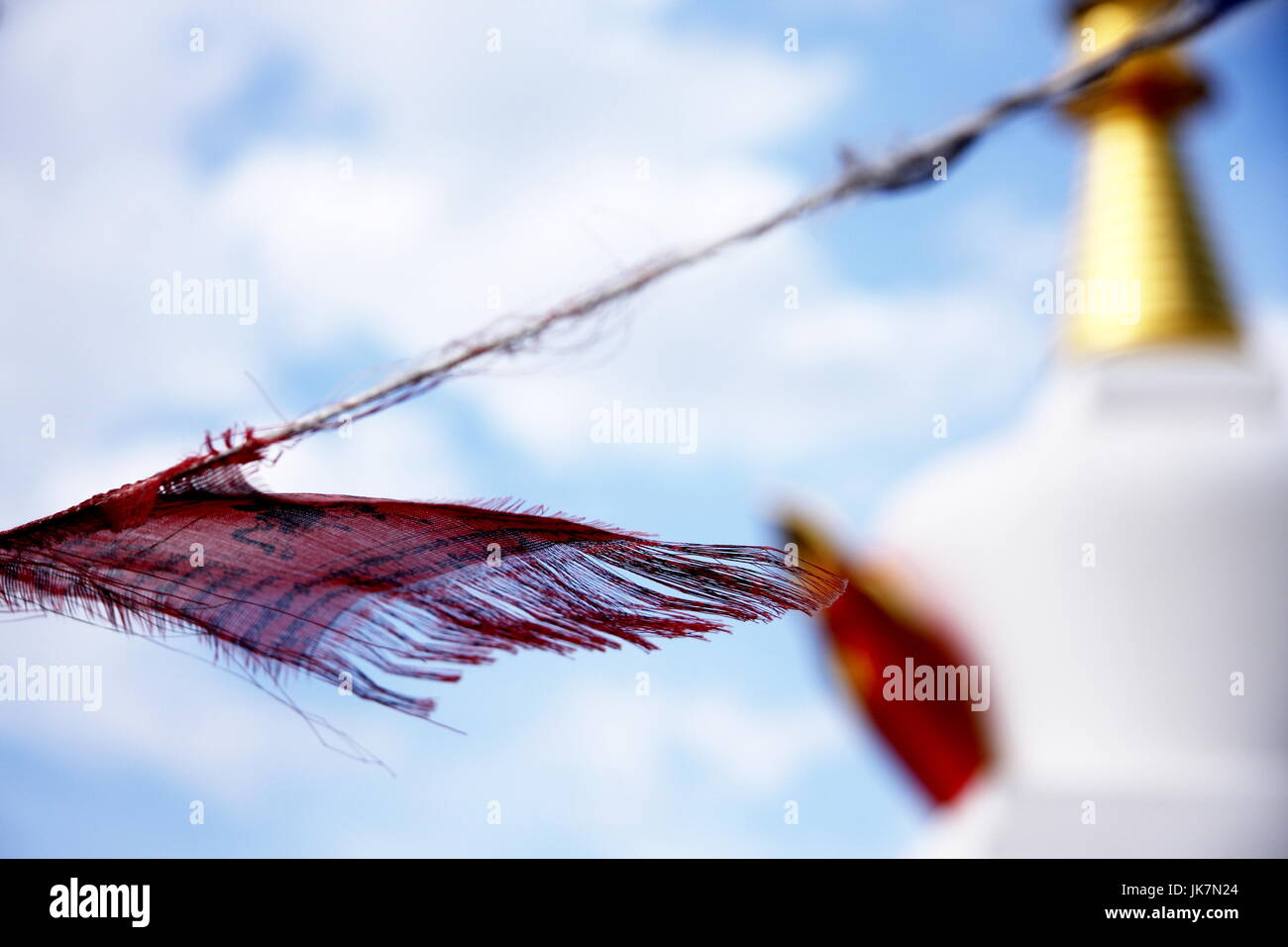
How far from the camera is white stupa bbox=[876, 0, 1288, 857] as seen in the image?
2750mm

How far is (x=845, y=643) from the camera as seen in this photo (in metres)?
3.33

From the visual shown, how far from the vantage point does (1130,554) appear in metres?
2.89

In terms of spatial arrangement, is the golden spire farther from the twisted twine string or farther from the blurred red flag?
the twisted twine string

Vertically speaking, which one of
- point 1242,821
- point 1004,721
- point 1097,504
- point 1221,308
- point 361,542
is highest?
point 1221,308

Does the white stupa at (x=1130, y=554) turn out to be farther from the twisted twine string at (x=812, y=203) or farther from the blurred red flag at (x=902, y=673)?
the twisted twine string at (x=812, y=203)

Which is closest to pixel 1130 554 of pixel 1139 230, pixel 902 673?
pixel 902 673

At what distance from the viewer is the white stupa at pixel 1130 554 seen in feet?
9.02

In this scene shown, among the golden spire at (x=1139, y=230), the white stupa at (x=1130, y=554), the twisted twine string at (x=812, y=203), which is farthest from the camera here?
the golden spire at (x=1139, y=230)

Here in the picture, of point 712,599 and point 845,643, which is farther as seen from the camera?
point 845,643

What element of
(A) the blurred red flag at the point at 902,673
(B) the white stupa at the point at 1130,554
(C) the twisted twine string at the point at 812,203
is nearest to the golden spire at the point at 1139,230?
(B) the white stupa at the point at 1130,554

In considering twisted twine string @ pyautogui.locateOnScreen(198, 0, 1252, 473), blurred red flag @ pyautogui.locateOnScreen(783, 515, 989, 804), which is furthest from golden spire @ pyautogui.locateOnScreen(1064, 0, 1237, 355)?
twisted twine string @ pyautogui.locateOnScreen(198, 0, 1252, 473)
